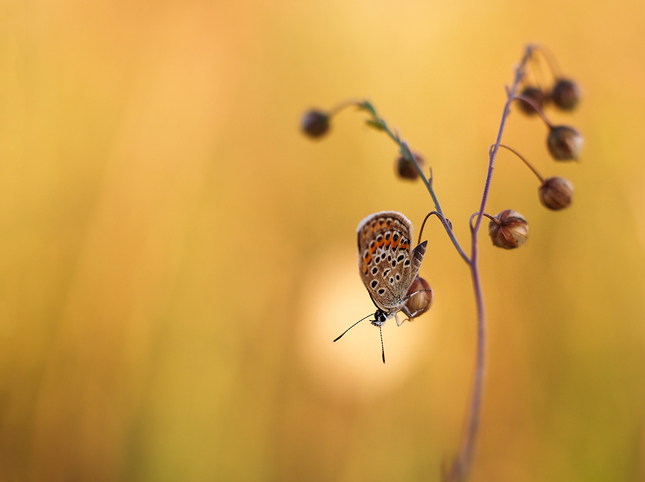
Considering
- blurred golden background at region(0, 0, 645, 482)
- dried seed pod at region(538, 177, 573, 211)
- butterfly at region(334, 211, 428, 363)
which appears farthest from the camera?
blurred golden background at region(0, 0, 645, 482)

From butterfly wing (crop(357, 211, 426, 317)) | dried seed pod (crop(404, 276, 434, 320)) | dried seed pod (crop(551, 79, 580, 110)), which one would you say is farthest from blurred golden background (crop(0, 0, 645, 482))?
butterfly wing (crop(357, 211, 426, 317))

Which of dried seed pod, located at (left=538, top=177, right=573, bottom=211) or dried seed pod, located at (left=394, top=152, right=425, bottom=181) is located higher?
dried seed pod, located at (left=394, top=152, right=425, bottom=181)

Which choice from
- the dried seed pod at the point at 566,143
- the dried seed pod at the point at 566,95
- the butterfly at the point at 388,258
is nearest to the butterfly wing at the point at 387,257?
the butterfly at the point at 388,258

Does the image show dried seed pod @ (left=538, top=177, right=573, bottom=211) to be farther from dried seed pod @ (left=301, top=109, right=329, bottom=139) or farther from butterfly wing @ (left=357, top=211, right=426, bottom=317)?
dried seed pod @ (left=301, top=109, right=329, bottom=139)

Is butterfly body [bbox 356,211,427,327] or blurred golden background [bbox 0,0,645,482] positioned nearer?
butterfly body [bbox 356,211,427,327]

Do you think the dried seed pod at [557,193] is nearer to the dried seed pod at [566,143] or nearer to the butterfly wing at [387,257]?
the dried seed pod at [566,143]

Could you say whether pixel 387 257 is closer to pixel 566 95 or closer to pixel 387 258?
pixel 387 258
